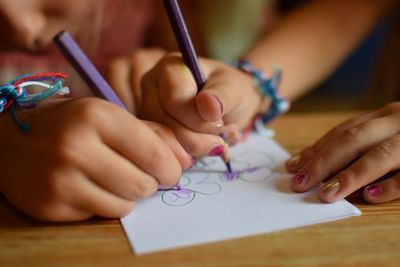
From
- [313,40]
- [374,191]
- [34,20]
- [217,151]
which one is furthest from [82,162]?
[313,40]

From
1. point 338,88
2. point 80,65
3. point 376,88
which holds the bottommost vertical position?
point 338,88

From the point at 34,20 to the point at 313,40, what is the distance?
459mm

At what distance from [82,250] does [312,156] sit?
25 cm

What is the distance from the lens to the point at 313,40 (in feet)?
2.52

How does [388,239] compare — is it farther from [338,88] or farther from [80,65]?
[338,88]

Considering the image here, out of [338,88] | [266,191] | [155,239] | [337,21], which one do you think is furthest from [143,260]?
[338,88]

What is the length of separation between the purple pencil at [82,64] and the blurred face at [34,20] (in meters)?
0.28

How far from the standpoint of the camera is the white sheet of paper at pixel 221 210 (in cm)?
33

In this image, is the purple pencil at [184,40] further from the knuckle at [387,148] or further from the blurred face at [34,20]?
the blurred face at [34,20]

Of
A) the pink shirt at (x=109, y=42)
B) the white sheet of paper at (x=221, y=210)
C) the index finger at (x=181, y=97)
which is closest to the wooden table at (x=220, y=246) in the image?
the white sheet of paper at (x=221, y=210)

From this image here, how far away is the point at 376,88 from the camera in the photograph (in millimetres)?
876

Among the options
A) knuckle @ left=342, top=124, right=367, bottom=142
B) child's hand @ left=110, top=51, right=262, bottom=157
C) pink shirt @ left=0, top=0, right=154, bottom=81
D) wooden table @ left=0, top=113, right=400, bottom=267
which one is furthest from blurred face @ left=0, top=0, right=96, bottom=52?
knuckle @ left=342, top=124, right=367, bottom=142

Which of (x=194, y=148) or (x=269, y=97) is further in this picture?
(x=269, y=97)

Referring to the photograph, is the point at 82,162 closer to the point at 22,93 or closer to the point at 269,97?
the point at 22,93
